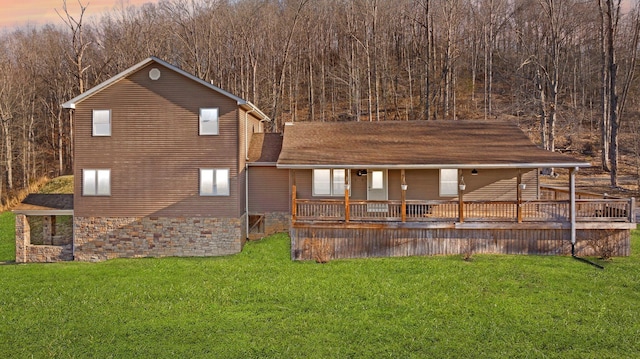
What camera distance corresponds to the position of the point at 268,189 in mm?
18938

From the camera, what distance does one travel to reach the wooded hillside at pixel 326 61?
34.9m

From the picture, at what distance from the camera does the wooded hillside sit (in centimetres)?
3494

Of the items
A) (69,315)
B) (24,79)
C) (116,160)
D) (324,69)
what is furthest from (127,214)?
(324,69)

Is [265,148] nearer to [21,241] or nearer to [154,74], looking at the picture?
[154,74]

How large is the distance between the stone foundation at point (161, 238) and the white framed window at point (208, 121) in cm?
364

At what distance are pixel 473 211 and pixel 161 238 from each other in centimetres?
1262

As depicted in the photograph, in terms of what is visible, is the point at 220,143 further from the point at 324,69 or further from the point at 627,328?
the point at 324,69

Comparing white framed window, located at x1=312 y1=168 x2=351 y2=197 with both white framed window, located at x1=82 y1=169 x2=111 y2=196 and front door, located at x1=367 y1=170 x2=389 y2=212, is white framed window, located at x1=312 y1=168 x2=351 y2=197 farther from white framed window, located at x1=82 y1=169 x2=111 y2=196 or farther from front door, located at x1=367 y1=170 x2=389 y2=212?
white framed window, located at x1=82 y1=169 x2=111 y2=196

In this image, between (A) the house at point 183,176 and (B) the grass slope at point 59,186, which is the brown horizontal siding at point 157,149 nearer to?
(A) the house at point 183,176

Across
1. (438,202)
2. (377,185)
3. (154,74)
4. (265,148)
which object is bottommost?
(438,202)

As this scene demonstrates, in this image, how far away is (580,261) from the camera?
13680 millimetres

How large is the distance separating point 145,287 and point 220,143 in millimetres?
6906

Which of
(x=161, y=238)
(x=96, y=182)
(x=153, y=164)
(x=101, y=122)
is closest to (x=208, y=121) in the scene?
(x=153, y=164)

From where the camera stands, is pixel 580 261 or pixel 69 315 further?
pixel 580 261
